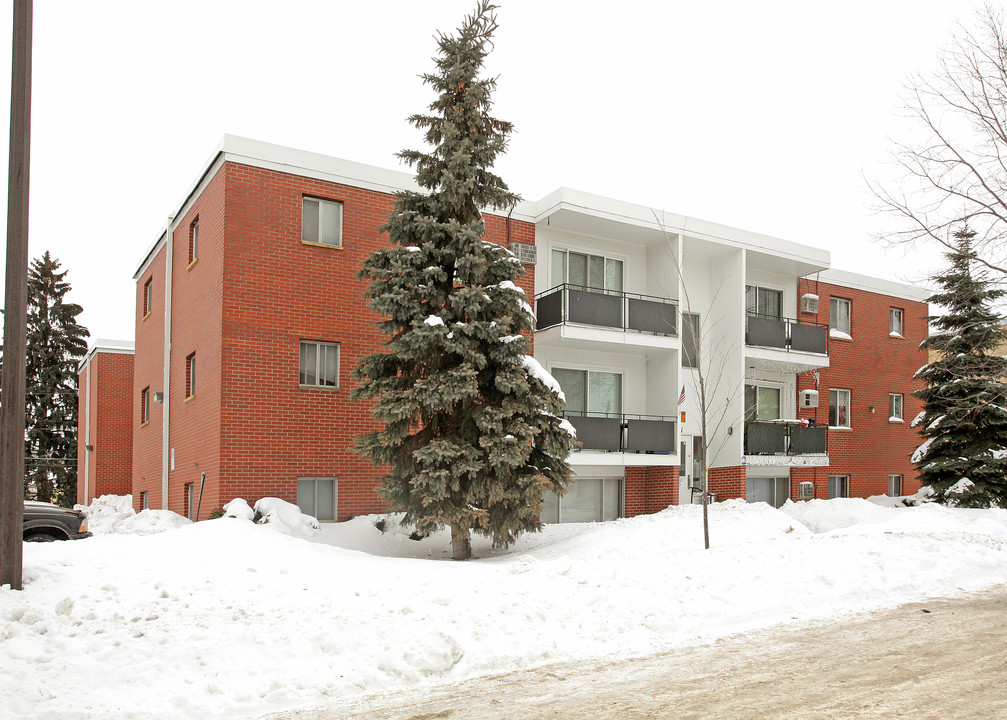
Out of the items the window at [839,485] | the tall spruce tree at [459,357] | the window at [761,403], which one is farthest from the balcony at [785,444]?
the tall spruce tree at [459,357]

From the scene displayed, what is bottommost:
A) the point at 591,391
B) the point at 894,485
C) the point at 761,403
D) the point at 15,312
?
the point at 894,485

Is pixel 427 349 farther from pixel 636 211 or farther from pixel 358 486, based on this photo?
pixel 636 211

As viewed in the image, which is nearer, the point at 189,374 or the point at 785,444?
the point at 189,374

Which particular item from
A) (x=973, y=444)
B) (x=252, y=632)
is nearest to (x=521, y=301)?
(x=252, y=632)

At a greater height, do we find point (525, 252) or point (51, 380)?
point (525, 252)

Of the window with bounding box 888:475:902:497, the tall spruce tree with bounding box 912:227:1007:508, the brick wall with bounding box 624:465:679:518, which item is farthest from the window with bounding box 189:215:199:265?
the window with bounding box 888:475:902:497

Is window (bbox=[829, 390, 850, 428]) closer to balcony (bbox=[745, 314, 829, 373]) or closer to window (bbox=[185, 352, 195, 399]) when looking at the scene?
balcony (bbox=[745, 314, 829, 373])

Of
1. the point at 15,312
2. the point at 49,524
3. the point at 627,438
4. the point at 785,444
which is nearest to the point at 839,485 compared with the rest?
the point at 785,444

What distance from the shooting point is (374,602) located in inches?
325

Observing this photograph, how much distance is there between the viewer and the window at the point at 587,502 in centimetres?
1798

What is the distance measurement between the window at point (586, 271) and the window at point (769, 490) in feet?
23.1

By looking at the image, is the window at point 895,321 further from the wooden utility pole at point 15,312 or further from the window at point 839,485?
the wooden utility pole at point 15,312

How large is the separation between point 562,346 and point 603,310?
1.40 metres

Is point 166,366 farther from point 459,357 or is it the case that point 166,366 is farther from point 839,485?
point 839,485
